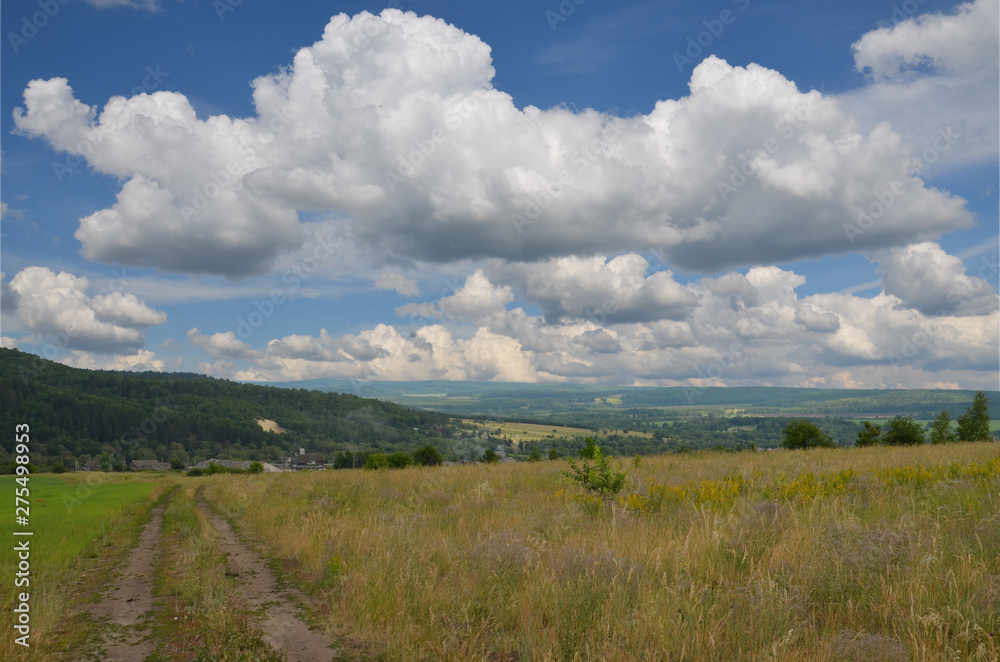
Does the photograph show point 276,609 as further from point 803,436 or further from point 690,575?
point 803,436

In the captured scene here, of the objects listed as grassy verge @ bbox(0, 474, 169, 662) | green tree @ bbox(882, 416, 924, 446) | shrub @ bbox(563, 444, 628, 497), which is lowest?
green tree @ bbox(882, 416, 924, 446)

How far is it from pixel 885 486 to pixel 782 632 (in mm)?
7635

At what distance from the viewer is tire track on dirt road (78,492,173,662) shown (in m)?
5.88

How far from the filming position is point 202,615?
22.5ft

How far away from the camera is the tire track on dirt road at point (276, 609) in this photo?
5801 mm

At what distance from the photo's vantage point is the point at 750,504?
955 centimetres

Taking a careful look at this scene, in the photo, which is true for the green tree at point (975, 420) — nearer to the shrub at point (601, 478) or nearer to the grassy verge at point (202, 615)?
the shrub at point (601, 478)

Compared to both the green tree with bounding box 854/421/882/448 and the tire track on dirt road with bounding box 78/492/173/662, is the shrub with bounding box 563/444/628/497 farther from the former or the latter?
the green tree with bounding box 854/421/882/448

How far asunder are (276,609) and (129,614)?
2.03m

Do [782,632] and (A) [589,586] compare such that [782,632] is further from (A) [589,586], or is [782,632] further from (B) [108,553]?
(B) [108,553]

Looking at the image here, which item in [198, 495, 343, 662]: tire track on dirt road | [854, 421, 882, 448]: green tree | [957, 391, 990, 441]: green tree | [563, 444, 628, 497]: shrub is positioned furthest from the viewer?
[957, 391, 990, 441]: green tree

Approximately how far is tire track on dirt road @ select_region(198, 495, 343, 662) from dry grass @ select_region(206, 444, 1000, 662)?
352 millimetres

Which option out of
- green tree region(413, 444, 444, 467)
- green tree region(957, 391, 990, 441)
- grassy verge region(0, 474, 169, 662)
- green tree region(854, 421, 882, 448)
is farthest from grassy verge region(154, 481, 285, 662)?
green tree region(957, 391, 990, 441)

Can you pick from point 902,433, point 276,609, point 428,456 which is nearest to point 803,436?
point 902,433
